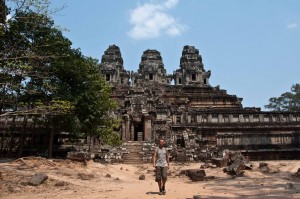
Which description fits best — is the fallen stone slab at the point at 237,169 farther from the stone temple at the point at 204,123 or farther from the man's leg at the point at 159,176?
the stone temple at the point at 204,123

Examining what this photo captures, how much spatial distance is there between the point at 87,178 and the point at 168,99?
34.5 meters

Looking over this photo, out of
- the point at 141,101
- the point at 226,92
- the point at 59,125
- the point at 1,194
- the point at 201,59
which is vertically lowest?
the point at 1,194

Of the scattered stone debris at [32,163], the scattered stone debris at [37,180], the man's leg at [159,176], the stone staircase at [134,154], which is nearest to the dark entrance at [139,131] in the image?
the stone staircase at [134,154]

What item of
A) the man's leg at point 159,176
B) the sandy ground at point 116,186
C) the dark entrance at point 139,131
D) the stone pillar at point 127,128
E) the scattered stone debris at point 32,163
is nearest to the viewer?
the sandy ground at point 116,186

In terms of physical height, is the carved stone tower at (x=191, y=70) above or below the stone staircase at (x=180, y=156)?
above

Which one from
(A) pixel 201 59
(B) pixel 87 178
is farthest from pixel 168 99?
(B) pixel 87 178

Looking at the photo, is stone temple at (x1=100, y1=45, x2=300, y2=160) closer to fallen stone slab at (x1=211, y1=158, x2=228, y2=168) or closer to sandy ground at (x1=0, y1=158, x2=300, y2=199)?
fallen stone slab at (x1=211, y1=158, x2=228, y2=168)

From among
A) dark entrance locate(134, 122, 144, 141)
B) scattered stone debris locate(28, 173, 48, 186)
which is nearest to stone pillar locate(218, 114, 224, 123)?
dark entrance locate(134, 122, 144, 141)

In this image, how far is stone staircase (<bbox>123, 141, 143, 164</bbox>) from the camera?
83.0 feet

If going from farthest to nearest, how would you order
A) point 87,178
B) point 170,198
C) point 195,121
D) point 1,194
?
point 195,121 → point 87,178 → point 1,194 → point 170,198

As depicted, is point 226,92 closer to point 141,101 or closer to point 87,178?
point 141,101

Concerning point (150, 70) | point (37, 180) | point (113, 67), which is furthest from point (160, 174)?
point (113, 67)

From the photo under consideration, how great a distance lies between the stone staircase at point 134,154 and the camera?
83.0 feet

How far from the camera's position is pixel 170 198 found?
28.7 ft
